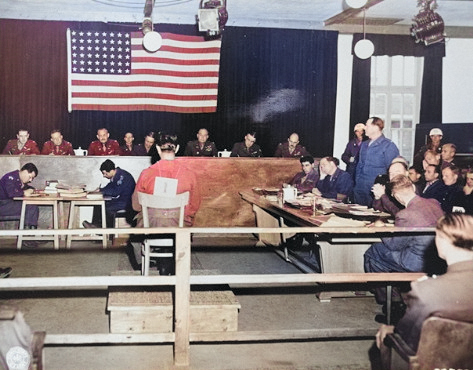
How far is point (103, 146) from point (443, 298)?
869 cm

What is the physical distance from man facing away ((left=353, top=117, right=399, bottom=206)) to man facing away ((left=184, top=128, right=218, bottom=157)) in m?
4.11

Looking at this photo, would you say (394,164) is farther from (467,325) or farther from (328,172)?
(467,325)

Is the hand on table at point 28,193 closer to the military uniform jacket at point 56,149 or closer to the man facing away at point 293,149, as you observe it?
the military uniform jacket at point 56,149

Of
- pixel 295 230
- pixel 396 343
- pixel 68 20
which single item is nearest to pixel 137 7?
pixel 68 20

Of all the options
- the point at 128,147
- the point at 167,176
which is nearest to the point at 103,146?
the point at 128,147

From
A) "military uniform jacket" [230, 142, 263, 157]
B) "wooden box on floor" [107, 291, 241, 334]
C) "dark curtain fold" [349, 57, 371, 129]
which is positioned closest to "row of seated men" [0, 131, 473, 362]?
"wooden box on floor" [107, 291, 241, 334]

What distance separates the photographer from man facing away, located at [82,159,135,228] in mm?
7910

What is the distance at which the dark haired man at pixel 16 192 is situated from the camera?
24.5 ft

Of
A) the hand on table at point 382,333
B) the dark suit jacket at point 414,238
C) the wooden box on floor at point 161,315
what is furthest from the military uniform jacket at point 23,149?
the hand on table at point 382,333

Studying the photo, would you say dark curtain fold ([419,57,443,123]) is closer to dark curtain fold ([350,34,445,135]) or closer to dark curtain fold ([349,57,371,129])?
dark curtain fold ([350,34,445,135])

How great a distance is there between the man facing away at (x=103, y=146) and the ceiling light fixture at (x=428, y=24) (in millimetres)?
5897

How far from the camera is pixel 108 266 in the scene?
6.62 m

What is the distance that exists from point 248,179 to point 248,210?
51 centimetres

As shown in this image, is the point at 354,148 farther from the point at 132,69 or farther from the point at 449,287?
the point at 449,287
